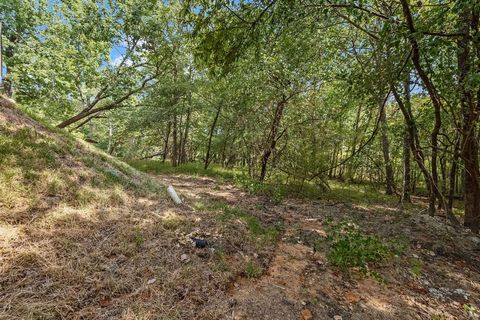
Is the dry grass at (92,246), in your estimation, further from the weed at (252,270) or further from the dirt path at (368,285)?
the dirt path at (368,285)

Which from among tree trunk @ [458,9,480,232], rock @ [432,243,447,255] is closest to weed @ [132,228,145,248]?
tree trunk @ [458,9,480,232]

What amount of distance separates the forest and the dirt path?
0.02 meters

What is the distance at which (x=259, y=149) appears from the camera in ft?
28.1

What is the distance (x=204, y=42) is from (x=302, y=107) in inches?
204

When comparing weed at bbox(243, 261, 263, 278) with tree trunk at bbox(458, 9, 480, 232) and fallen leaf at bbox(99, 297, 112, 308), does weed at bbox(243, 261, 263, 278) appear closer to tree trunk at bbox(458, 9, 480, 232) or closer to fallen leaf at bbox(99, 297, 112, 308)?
fallen leaf at bbox(99, 297, 112, 308)

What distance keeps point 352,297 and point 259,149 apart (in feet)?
20.9

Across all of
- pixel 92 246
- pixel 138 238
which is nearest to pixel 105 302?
pixel 92 246

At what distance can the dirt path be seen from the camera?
7.27ft

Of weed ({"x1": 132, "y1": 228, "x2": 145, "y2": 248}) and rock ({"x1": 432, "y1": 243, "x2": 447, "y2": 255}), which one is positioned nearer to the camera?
weed ({"x1": 132, "y1": 228, "x2": 145, "y2": 248})

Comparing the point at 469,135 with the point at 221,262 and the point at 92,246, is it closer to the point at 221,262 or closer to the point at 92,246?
the point at 221,262

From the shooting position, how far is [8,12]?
870 centimetres

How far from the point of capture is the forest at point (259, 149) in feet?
7.39

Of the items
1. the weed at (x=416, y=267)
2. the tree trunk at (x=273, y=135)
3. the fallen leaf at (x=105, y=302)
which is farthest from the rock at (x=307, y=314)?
the tree trunk at (x=273, y=135)

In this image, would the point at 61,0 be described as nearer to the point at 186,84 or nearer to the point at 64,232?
the point at 186,84
